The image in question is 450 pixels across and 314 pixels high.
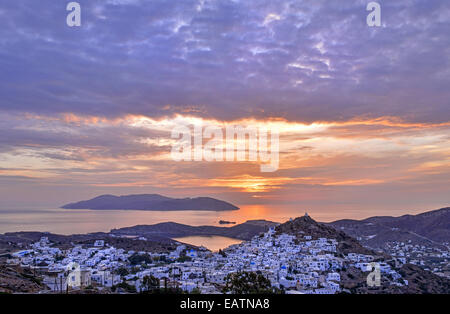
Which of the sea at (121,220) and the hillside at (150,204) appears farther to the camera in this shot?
the hillside at (150,204)

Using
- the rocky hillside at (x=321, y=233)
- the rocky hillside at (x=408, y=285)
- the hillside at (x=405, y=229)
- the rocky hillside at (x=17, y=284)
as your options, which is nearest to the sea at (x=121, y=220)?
the rocky hillside at (x=321, y=233)

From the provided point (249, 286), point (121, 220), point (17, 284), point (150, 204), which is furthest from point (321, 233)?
point (150, 204)

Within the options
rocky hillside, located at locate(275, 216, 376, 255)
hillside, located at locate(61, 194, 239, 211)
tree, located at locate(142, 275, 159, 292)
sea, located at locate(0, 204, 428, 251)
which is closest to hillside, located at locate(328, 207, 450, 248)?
rocky hillside, located at locate(275, 216, 376, 255)

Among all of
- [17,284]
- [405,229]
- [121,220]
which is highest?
[17,284]

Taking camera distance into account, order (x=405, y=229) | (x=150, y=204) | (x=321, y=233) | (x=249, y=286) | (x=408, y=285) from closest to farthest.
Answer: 1. (x=249, y=286)
2. (x=408, y=285)
3. (x=321, y=233)
4. (x=405, y=229)
5. (x=150, y=204)

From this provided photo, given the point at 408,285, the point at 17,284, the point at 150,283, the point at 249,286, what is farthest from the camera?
the point at 408,285

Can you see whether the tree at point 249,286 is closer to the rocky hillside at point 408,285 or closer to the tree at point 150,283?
the tree at point 150,283

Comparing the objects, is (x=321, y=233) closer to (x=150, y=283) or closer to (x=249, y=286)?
(x=249, y=286)
